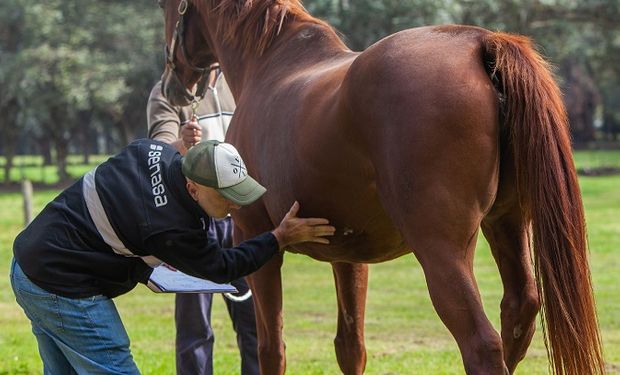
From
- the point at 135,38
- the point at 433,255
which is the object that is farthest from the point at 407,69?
the point at 135,38

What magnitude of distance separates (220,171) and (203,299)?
2.50 m

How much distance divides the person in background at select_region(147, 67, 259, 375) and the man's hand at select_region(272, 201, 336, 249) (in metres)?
1.84

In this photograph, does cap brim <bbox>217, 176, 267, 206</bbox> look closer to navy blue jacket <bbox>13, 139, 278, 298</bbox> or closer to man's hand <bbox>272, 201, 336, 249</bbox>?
navy blue jacket <bbox>13, 139, 278, 298</bbox>

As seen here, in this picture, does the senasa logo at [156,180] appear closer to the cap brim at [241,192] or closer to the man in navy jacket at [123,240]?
the man in navy jacket at [123,240]

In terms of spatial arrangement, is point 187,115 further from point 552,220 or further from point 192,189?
point 552,220

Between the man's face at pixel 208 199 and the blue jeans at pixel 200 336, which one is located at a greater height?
the man's face at pixel 208 199

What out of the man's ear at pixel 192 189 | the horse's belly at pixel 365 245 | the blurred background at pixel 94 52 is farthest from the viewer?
the blurred background at pixel 94 52

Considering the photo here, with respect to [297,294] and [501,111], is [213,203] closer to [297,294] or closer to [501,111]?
[501,111]

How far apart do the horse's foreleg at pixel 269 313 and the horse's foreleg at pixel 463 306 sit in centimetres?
132

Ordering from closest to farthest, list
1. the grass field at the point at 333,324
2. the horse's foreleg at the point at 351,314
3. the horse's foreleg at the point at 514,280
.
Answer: the horse's foreleg at the point at 514,280 < the horse's foreleg at the point at 351,314 < the grass field at the point at 333,324

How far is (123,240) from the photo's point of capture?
3.43 metres

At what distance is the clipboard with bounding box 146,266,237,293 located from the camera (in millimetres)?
3830

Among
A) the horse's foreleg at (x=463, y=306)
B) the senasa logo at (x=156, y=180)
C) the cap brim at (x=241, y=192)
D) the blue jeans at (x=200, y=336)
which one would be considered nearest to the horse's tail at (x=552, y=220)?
the horse's foreleg at (x=463, y=306)

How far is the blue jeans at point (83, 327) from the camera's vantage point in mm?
3535
